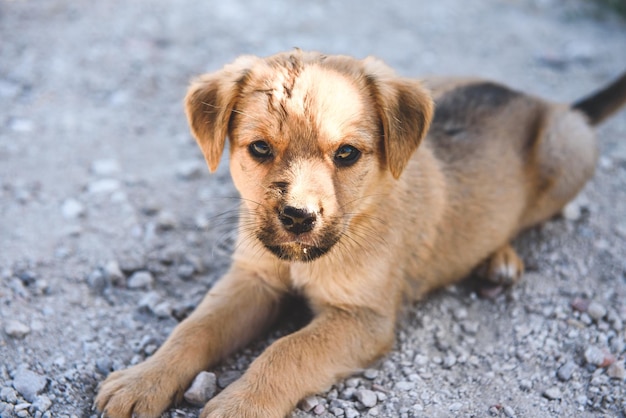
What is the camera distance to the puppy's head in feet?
11.7

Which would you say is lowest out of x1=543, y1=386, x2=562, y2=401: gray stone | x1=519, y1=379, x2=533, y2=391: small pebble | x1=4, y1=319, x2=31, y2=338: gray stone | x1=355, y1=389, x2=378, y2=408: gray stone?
x1=519, y1=379, x2=533, y2=391: small pebble

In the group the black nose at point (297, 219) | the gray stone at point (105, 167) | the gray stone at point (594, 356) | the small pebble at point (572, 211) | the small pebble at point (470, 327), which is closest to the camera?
the black nose at point (297, 219)

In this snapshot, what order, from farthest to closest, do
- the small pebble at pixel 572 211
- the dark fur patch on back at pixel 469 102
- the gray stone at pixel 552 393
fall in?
the small pebble at pixel 572 211 → the dark fur patch on back at pixel 469 102 → the gray stone at pixel 552 393

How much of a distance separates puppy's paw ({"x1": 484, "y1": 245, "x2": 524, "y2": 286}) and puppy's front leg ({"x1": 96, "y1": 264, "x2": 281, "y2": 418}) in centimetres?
161

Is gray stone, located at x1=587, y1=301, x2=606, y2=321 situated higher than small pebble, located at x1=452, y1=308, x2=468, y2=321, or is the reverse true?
gray stone, located at x1=587, y1=301, x2=606, y2=321

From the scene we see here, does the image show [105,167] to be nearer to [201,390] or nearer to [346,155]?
[201,390]

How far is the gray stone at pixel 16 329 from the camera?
4.07 metres

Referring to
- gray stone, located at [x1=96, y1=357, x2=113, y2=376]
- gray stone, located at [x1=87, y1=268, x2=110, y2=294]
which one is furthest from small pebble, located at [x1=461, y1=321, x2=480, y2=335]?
gray stone, located at [x1=87, y1=268, x2=110, y2=294]

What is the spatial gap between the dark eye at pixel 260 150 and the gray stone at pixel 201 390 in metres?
1.29

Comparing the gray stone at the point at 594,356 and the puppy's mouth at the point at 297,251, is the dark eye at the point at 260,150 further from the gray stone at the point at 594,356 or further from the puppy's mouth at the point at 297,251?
the gray stone at the point at 594,356

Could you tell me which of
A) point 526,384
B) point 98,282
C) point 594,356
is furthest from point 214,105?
point 594,356

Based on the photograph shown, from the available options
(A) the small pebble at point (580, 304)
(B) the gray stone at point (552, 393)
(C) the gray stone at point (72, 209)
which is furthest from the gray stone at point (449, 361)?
(C) the gray stone at point (72, 209)

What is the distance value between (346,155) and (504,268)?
1755mm

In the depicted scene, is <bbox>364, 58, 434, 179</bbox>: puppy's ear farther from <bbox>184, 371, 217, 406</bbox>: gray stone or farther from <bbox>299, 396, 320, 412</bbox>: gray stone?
<bbox>184, 371, 217, 406</bbox>: gray stone
